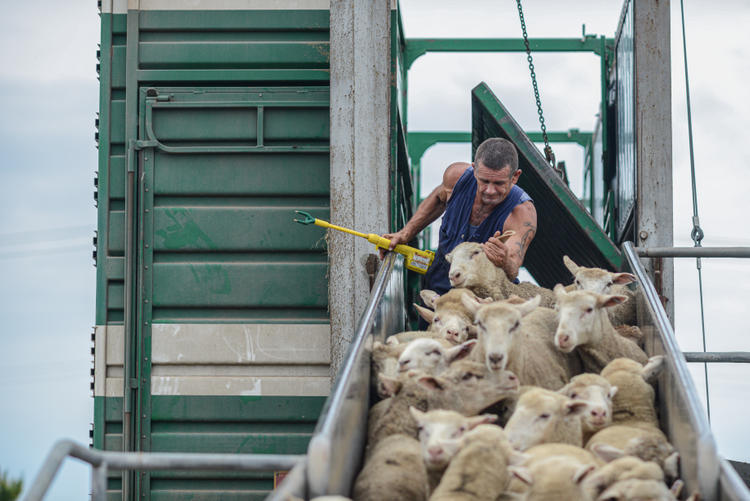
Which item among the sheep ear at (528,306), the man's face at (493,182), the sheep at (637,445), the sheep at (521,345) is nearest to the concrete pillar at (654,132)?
the man's face at (493,182)

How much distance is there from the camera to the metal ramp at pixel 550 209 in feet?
20.6

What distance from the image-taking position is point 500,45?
9.54m

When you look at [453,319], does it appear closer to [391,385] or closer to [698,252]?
[391,385]

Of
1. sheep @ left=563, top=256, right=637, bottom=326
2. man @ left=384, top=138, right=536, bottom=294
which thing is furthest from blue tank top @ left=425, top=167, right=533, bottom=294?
sheep @ left=563, top=256, right=637, bottom=326

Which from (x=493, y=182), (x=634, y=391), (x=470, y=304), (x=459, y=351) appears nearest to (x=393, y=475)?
(x=459, y=351)

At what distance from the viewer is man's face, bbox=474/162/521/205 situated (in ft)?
18.5

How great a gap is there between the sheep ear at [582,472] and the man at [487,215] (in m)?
2.67

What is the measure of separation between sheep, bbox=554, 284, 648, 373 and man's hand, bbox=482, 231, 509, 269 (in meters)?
0.87

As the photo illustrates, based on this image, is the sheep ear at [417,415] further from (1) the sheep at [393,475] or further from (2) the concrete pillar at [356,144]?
(2) the concrete pillar at [356,144]

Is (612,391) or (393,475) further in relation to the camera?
(612,391)

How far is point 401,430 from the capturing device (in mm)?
3533

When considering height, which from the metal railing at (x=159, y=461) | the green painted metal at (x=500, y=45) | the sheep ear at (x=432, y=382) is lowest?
the metal railing at (x=159, y=461)

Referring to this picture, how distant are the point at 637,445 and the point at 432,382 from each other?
85 centimetres

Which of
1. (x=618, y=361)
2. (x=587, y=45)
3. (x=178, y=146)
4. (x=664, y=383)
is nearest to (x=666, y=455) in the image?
(x=664, y=383)
